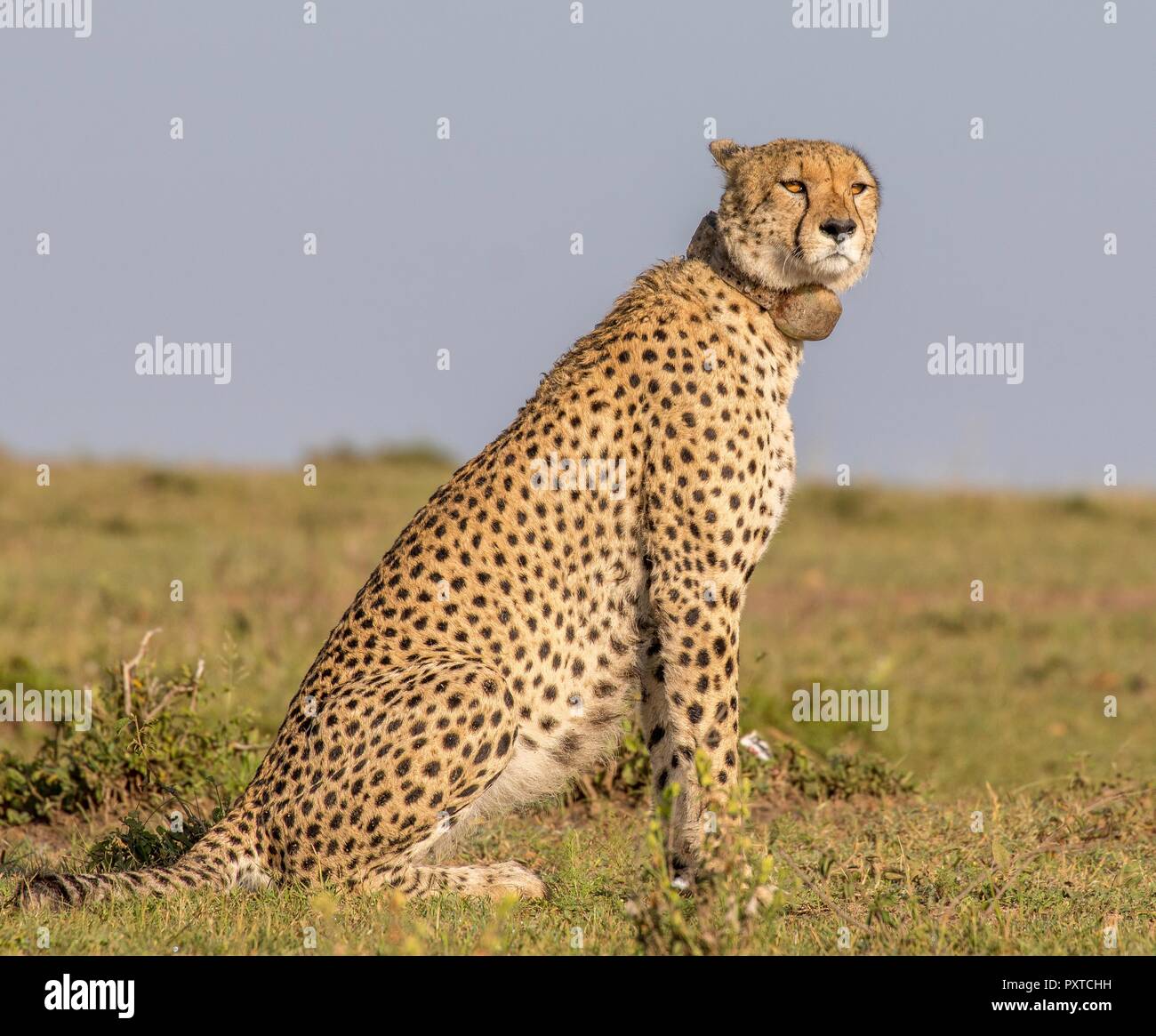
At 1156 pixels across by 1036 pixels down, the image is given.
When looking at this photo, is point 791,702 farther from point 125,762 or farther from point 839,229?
point 839,229

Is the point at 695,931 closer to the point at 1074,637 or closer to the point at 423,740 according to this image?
the point at 423,740

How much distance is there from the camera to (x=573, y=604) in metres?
4.81

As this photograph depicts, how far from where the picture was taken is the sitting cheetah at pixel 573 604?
15.2 ft

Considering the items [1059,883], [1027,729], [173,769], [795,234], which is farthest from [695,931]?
[1027,729]

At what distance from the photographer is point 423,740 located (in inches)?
178

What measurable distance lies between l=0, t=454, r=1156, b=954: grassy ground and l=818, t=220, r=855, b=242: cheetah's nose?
1.75 metres

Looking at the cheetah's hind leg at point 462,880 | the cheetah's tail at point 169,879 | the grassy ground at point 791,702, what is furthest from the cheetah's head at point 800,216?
Answer: the cheetah's tail at point 169,879

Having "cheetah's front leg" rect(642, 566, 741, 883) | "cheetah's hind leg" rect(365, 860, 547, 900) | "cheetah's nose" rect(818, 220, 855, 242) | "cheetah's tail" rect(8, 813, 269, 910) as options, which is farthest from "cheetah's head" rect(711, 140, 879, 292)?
"cheetah's tail" rect(8, 813, 269, 910)

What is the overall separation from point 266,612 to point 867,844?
18.4 ft

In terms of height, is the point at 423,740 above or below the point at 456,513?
below

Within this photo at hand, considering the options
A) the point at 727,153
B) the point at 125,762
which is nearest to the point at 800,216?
Result: the point at 727,153

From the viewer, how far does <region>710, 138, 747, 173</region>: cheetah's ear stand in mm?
5207

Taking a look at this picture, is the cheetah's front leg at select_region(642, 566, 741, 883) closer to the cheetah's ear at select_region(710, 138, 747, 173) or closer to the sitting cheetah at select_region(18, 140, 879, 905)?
the sitting cheetah at select_region(18, 140, 879, 905)

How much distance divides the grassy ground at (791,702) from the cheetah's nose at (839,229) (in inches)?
68.8
